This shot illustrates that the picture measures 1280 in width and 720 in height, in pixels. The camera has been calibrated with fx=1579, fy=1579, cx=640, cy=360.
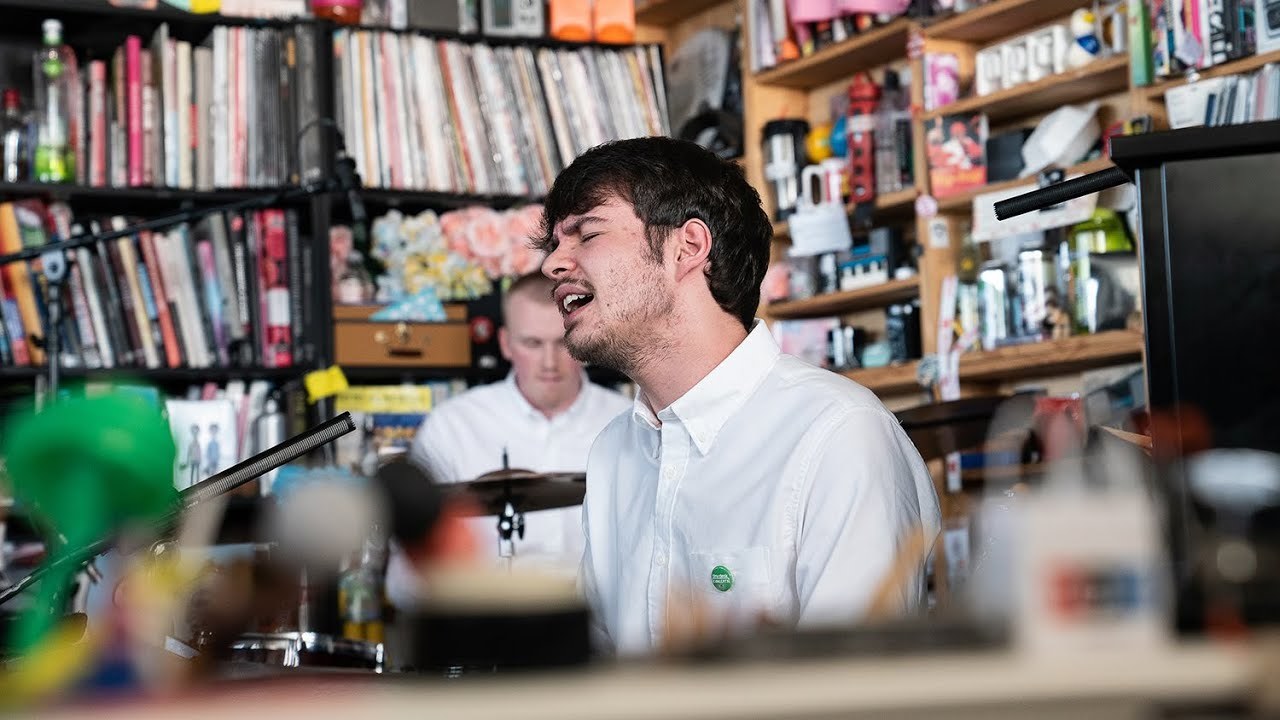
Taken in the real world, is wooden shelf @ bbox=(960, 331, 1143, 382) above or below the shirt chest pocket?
above

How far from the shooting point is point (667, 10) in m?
4.64

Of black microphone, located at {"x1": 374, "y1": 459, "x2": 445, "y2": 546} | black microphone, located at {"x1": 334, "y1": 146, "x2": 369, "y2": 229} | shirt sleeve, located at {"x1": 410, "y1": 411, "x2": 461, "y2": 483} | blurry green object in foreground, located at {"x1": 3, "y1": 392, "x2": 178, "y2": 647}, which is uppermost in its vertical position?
black microphone, located at {"x1": 334, "y1": 146, "x2": 369, "y2": 229}

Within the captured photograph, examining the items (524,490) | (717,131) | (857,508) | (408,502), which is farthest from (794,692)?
(717,131)

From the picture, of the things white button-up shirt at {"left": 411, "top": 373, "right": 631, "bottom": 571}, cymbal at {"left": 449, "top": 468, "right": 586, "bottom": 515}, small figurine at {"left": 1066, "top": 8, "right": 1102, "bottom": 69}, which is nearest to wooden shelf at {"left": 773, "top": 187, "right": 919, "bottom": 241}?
small figurine at {"left": 1066, "top": 8, "right": 1102, "bottom": 69}

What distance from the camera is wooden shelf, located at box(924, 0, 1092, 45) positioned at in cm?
352

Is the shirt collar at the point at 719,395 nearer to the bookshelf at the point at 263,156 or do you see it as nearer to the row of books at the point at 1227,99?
the row of books at the point at 1227,99

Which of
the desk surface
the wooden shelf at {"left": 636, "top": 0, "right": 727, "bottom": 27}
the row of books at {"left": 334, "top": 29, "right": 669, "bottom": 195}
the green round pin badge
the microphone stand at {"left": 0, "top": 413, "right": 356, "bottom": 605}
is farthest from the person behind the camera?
the wooden shelf at {"left": 636, "top": 0, "right": 727, "bottom": 27}

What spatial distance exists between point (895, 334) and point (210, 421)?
166 cm

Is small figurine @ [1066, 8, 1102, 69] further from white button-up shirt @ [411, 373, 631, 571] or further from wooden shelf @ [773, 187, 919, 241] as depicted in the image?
white button-up shirt @ [411, 373, 631, 571]

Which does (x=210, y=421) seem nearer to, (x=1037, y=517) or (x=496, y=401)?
(x=496, y=401)

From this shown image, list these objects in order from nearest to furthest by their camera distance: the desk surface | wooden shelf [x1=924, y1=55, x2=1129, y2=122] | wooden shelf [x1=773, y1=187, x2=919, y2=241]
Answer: the desk surface → wooden shelf [x1=924, y1=55, x2=1129, y2=122] → wooden shelf [x1=773, y1=187, x2=919, y2=241]

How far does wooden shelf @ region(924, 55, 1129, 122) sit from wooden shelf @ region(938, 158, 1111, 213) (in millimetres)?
174

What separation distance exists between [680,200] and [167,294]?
6.98ft

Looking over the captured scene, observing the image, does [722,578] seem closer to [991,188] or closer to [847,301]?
[991,188]
